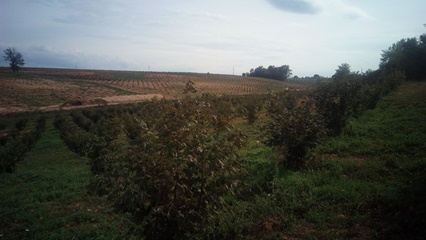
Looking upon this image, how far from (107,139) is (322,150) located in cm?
723

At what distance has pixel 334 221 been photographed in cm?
495

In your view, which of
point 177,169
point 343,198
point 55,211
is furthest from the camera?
point 55,211

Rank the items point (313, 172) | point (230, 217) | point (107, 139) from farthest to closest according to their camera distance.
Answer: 1. point (107, 139)
2. point (313, 172)
3. point (230, 217)

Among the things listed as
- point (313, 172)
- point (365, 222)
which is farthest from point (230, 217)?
point (313, 172)

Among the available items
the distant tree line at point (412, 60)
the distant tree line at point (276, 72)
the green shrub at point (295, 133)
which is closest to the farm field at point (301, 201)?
the green shrub at point (295, 133)

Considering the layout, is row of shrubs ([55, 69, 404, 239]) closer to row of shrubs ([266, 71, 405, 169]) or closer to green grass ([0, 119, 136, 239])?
green grass ([0, 119, 136, 239])

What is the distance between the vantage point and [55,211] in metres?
7.27

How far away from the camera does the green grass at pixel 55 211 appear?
578cm

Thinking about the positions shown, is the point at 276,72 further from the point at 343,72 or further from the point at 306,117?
the point at 306,117

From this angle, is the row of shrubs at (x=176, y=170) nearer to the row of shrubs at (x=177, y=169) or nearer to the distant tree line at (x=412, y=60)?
the row of shrubs at (x=177, y=169)

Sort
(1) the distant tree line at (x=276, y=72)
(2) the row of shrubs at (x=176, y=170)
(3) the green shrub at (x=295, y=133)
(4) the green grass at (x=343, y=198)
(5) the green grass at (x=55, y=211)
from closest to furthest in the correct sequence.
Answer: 1. (2) the row of shrubs at (x=176, y=170)
2. (4) the green grass at (x=343, y=198)
3. (5) the green grass at (x=55, y=211)
4. (3) the green shrub at (x=295, y=133)
5. (1) the distant tree line at (x=276, y=72)

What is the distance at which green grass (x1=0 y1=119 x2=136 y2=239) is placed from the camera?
578 cm

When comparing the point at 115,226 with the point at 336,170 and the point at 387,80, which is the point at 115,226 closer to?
the point at 336,170

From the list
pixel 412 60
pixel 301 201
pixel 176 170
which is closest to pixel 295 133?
pixel 301 201
